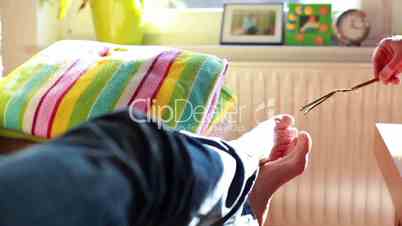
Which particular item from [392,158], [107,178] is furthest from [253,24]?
[107,178]

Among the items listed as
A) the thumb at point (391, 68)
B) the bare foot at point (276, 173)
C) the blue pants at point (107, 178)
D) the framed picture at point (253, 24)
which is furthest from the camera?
the framed picture at point (253, 24)

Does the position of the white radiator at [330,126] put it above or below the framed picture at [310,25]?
below

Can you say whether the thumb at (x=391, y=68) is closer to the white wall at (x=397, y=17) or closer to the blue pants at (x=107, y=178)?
the blue pants at (x=107, y=178)

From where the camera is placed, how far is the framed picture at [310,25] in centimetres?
178

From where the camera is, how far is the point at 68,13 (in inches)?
78.3

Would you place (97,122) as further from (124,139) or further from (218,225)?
(218,225)

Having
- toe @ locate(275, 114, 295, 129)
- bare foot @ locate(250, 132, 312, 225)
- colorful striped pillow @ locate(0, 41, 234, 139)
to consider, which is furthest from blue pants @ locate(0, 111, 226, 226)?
toe @ locate(275, 114, 295, 129)

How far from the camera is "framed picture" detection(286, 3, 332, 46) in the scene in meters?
1.78

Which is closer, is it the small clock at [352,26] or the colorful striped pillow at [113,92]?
the colorful striped pillow at [113,92]

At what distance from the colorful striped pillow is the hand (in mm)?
291

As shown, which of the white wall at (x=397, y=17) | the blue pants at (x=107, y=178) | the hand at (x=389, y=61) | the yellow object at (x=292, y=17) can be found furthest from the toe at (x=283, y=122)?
the blue pants at (x=107, y=178)

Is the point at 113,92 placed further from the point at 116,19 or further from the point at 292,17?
the point at 292,17

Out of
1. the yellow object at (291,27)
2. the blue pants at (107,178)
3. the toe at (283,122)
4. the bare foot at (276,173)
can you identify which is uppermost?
the yellow object at (291,27)

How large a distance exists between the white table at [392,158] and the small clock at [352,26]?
709 mm
